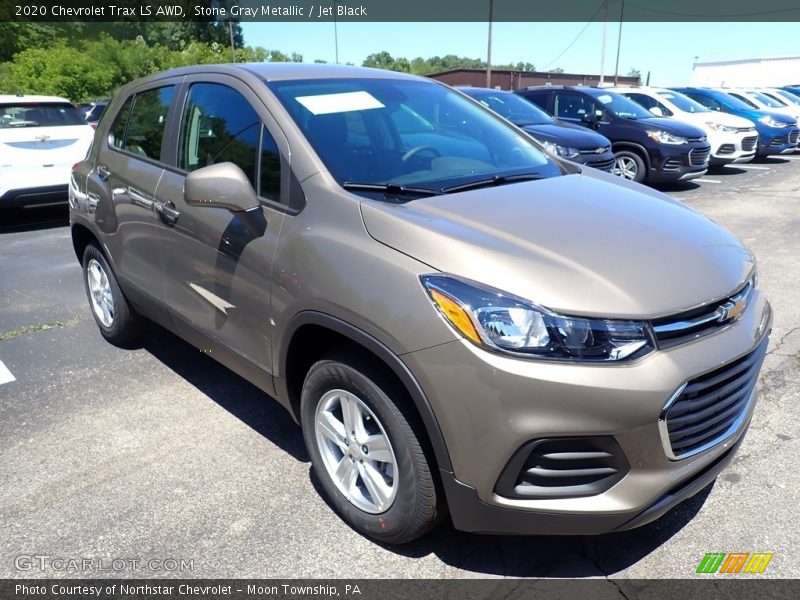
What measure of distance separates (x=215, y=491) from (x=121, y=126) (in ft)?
8.31

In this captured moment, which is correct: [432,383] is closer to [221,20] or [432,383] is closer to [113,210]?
[113,210]

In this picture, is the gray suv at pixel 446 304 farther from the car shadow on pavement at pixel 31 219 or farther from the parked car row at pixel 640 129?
the car shadow on pavement at pixel 31 219

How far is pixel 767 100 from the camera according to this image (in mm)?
17266

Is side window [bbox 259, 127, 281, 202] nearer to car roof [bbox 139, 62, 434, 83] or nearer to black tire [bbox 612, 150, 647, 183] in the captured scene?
car roof [bbox 139, 62, 434, 83]

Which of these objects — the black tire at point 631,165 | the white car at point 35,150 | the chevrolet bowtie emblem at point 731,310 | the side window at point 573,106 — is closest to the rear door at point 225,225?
the chevrolet bowtie emblem at point 731,310

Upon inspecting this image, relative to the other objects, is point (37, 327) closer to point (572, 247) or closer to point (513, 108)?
point (572, 247)

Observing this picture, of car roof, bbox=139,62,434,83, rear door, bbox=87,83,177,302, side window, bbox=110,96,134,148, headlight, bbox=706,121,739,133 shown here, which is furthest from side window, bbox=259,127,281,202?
headlight, bbox=706,121,739,133

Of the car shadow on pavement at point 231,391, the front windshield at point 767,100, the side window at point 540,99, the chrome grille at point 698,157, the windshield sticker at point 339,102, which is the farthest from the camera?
the front windshield at point 767,100

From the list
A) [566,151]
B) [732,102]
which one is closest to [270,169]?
[566,151]

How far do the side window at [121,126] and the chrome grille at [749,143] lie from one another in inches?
479

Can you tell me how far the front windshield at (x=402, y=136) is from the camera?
2.79m

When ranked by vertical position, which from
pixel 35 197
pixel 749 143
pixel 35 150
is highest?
pixel 35 150

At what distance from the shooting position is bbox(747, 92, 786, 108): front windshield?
17.1m

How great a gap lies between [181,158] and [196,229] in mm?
540
